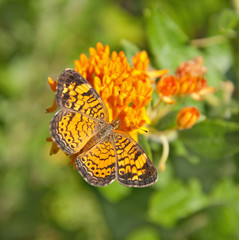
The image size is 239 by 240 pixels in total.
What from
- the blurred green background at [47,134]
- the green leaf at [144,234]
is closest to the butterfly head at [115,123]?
the blurred green background at [47,134]

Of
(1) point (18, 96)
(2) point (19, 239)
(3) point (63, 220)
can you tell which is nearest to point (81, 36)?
(1) point (18, 96)

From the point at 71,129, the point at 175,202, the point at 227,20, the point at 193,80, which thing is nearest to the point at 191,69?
the point at 193,80

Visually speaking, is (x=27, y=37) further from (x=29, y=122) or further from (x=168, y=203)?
(x=168, y=203)

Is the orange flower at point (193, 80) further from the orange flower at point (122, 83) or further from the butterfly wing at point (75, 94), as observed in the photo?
the butterfly wing at point (75, 94)

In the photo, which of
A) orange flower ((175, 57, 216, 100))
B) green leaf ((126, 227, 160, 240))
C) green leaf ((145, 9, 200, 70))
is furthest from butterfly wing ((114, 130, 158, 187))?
green leaf ((126, 227, 160, 240))

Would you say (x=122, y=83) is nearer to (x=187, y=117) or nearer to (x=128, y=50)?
(x=187, y=117)

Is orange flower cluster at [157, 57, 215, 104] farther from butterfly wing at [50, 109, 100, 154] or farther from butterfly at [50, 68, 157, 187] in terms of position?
butterfly wing at [50, 109, 100, 154]
